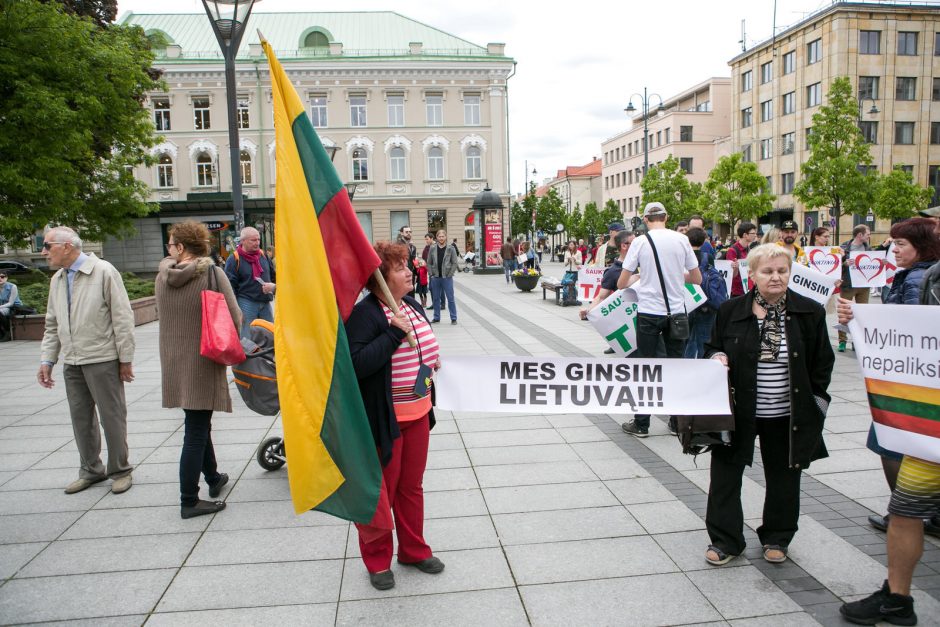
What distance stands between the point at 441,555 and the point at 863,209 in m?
42.2

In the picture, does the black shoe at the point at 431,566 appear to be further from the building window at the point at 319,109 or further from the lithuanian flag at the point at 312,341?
the building window at the point at 319,109

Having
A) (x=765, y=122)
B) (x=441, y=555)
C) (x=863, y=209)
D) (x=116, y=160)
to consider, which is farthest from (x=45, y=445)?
(x=765, y=122)

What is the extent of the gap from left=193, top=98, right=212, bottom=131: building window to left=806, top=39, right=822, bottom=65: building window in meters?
44.7

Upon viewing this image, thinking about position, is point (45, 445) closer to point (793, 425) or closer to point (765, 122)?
point (793, 425)

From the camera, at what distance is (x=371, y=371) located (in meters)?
3.46

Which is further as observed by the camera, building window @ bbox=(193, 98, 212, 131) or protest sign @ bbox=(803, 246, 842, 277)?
building window @ bbox=(193, 98, 212, 131)

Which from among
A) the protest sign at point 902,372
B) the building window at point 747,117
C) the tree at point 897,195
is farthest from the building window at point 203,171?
the protest sign at point 902,372

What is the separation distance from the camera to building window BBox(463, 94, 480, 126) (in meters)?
49.0

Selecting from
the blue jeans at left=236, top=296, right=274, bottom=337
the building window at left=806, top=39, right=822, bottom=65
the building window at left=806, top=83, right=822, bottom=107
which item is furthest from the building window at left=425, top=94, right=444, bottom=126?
the blue jeans at left=236, top=296, right=274, bottom=337

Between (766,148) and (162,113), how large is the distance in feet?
159

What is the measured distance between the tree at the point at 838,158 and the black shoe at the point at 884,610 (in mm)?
39395

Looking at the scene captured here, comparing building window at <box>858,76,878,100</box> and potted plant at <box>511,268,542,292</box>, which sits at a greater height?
building window at <box>858,76,878,100</box>

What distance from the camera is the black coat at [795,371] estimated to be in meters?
3.71

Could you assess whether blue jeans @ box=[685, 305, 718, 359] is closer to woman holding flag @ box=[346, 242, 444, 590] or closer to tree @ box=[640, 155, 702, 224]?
woman holding flag @ box=[346, 242, 444, 590]
